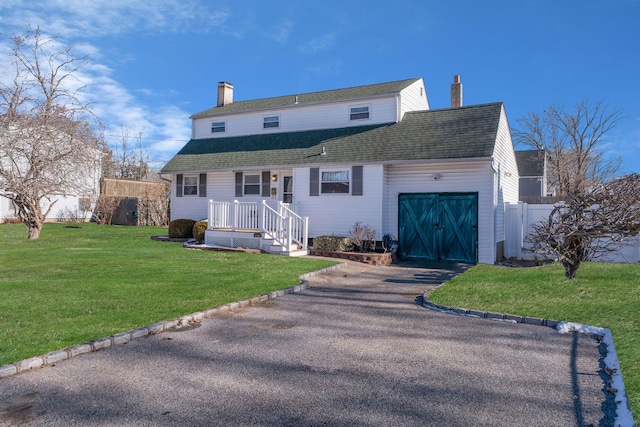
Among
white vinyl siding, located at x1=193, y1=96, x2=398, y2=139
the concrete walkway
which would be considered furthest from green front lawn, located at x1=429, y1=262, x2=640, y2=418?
white vinyl siding, located at x1=193, y1=96, x2=398, y2=139

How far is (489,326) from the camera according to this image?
260 inches

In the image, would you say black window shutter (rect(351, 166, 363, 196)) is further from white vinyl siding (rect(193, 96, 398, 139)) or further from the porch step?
white vinyl siding (rect(193, 96, 398, 139))

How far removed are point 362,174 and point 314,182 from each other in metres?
2.01

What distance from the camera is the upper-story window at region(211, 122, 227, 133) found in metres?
21.9

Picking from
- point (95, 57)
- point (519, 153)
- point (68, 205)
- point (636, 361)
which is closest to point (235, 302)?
point (636, 361)

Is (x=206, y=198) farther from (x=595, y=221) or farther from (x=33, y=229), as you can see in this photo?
(x=595, y=221)

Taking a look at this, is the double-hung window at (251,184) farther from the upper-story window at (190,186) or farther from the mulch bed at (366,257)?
the mulch bed at (366,257)

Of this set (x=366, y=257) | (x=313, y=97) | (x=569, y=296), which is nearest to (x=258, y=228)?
(x=366, y=257)

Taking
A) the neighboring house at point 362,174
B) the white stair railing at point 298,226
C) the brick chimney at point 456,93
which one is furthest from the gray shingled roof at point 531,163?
the white stair railing at point 298,226

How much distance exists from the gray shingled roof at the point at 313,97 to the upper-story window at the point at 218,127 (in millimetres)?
478

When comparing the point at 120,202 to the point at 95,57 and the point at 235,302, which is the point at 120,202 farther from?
the point at 235,302

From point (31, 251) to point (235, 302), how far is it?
1082 cm

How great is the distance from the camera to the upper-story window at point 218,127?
21891 millimetres

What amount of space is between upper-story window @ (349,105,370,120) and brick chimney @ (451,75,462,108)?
4.64m
